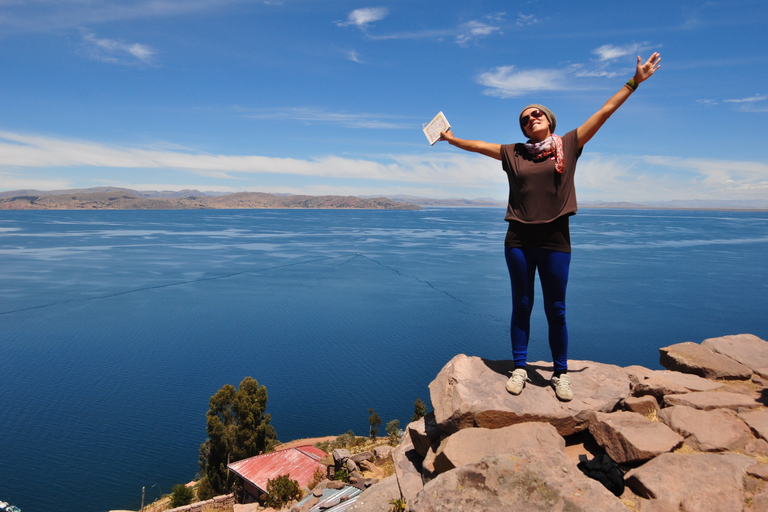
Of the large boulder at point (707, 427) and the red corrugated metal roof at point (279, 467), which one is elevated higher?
the large boulder at point (707, 427)

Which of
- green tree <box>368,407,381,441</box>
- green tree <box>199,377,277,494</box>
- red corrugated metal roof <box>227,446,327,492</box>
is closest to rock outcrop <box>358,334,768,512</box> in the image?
red corrugated metal roof <box>227,446,327,492</box>

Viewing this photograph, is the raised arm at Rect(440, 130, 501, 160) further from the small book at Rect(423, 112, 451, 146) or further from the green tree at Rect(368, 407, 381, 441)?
the green tree at Rect(368, 407, 381, 441)

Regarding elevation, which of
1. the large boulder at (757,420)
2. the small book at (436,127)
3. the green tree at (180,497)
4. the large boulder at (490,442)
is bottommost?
the green tree at (180,497)

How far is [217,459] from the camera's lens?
66.7ft

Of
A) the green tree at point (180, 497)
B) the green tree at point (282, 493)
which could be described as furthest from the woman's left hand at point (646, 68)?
the green tree at point (180, 497)

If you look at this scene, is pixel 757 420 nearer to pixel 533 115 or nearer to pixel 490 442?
pixel 490 442

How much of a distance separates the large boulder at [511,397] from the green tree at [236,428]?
1847 centimetres

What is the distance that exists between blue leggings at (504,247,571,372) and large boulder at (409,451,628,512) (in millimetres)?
1260

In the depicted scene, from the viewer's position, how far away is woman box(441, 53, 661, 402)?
4.38m

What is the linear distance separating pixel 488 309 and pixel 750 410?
38.6 m

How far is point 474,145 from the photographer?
4.84 metres

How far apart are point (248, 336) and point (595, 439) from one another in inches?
1368

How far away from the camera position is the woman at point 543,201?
4.38m

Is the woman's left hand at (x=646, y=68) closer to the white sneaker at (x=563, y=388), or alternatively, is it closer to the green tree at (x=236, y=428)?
the white sneaker at (x=563, y=388)
